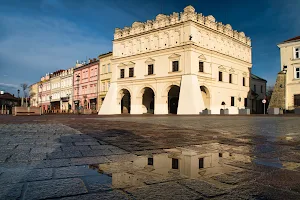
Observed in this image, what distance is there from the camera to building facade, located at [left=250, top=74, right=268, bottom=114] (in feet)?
137

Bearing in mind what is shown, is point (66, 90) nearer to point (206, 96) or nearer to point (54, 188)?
point (206, 96)

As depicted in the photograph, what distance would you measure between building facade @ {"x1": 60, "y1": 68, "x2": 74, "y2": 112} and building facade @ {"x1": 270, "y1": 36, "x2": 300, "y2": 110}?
4345cm

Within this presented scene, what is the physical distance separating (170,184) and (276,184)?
108 cm

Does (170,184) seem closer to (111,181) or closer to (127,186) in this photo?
(127,186)

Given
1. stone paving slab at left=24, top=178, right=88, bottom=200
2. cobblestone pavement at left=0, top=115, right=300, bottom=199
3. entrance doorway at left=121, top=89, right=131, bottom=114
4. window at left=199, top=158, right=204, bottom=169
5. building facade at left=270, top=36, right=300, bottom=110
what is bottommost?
window at left=199, top=158, right=204, bottom=169

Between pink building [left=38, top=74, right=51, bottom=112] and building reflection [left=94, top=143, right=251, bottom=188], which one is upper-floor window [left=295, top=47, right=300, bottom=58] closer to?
building reflection [left=94, top=143, right=251, bottom=188]

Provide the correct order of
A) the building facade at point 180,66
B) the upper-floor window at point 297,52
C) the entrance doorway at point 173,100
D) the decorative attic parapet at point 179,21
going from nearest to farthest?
the building facade at point 180,66 → the decorative attic parapet at point 179,21 → the upper-floor window at point 297,52 → the entrance doorway at point 173,100

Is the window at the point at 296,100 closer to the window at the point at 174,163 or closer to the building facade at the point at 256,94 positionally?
the building facade at the point at 256,94

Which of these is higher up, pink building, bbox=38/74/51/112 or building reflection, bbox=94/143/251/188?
pink building, bbox=38/74/51/112

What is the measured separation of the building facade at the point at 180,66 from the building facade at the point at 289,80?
6.00m

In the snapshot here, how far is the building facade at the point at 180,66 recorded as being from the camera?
2945 cm

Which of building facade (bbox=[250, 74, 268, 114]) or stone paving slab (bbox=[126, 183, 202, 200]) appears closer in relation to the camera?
stone paving slab (bbox=[126, 183, 202, 200])

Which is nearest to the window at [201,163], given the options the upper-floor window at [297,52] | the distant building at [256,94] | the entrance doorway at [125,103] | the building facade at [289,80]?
the building facade at [289,80]

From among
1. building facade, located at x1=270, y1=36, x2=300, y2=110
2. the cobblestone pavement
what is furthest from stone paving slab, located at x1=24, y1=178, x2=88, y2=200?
building facade, located at x1=270, y1=36, x2=300, y2=110
